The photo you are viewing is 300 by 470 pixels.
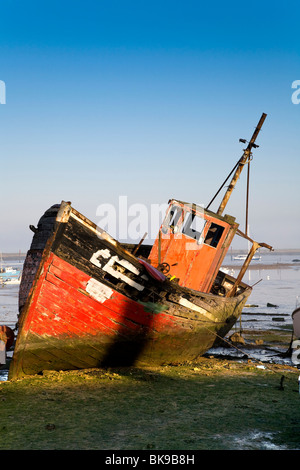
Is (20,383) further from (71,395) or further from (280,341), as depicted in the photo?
(280,341)

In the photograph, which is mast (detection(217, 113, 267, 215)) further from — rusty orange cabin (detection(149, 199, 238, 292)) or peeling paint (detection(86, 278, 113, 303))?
peeling paint (detection(86, 278, 113, 303))

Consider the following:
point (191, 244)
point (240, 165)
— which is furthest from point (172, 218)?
point (240, 165)

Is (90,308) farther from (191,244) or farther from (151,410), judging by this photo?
(191,244)

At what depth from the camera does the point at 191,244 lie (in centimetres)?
1164

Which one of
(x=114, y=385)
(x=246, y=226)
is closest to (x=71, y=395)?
(x=114, y=385)

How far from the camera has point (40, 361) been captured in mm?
8906

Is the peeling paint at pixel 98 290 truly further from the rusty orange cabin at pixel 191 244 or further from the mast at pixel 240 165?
the mast at pixel 240 165

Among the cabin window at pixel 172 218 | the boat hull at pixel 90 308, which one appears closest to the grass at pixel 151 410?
the boat hull at pixel 90 308

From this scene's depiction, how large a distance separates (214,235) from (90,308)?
180 inches

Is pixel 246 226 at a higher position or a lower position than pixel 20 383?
higher

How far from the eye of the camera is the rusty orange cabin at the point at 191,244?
11.6m

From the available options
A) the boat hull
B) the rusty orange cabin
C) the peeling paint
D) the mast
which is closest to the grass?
the boat hull

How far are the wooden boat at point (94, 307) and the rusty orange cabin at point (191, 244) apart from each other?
3.16 ft
